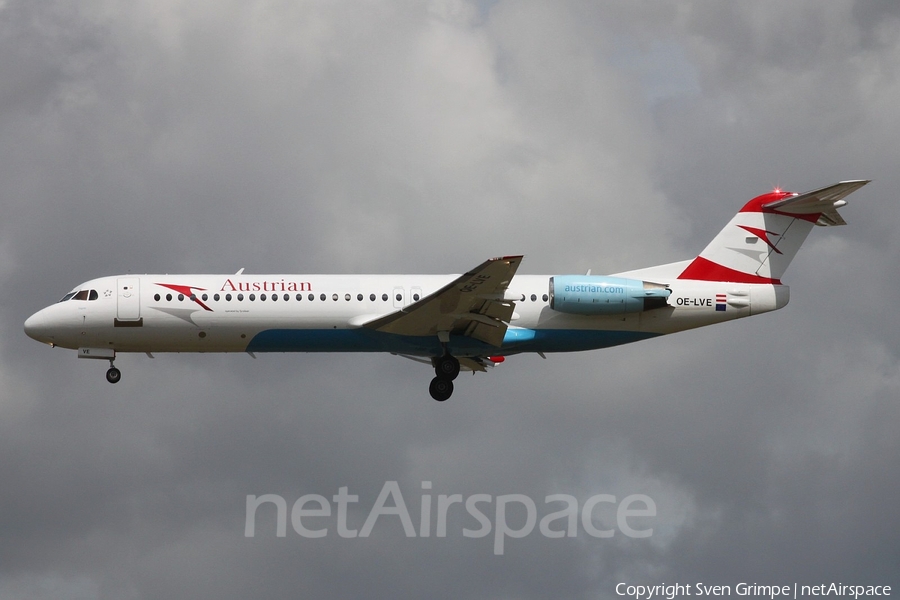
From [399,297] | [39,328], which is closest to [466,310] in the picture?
[399,297]

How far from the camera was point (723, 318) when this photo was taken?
37188 millimetres

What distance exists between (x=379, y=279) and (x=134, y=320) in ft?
25.1

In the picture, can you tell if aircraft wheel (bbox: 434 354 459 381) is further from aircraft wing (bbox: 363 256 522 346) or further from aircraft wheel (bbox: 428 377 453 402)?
aircraft wing (bbox: 363 256 522 346)

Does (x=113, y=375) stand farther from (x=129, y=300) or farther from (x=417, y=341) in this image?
(x=417, y=341)

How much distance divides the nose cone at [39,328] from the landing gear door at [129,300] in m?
2.41

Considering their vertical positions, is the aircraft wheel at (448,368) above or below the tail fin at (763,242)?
below

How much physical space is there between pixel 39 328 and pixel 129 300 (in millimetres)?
3081

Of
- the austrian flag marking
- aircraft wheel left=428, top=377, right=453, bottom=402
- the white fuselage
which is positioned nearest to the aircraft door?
the white fuselage

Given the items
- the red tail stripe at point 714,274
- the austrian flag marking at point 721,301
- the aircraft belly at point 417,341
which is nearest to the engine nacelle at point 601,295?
the aircraft belly at point 417,341

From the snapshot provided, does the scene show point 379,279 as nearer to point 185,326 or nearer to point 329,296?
point 329,296

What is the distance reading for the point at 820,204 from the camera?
123 feet

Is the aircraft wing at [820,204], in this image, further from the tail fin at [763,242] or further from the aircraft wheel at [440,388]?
the aircraft wheel at [440,388]

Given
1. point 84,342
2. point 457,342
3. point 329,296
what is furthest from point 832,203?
point 84,342

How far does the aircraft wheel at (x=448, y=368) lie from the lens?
3734 centimetres
